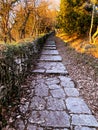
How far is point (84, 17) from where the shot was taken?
16422 mm

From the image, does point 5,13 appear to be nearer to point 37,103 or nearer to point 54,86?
point 54,86

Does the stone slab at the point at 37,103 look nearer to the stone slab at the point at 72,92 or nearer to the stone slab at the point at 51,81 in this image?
the stone slab at the point at 72,92

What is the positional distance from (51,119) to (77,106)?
81cm

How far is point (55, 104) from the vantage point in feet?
14.0

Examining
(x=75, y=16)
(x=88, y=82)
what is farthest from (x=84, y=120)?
(x=75, y=16)

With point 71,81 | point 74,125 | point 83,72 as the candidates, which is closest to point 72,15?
point 83,72

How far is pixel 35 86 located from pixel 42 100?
1.10 m

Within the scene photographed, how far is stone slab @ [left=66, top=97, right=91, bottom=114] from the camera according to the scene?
394cm

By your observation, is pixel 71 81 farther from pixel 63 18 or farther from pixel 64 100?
pixel 63 18

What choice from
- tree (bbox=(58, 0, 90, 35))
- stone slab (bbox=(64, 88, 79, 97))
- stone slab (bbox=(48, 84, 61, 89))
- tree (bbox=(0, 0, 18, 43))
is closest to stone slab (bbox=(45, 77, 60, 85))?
stone slab (bbox=(48, 84, 61, 89))

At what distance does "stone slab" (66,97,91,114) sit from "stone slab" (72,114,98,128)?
0.19m

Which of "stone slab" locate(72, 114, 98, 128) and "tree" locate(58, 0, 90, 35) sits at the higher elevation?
"tree" locate(58, 0, 90, 35)

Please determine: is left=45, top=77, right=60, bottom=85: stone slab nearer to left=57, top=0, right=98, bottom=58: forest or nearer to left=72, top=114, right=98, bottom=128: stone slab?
left=72, top=114, right=98, bottom=128: stone slab

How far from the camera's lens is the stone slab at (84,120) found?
11.3ft
